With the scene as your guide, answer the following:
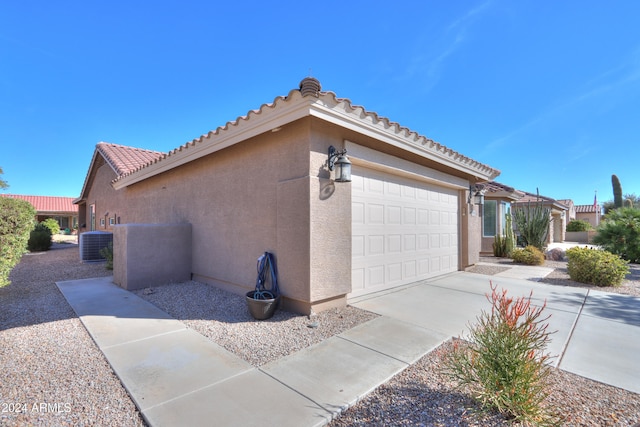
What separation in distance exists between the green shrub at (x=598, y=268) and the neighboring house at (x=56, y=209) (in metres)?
44.1

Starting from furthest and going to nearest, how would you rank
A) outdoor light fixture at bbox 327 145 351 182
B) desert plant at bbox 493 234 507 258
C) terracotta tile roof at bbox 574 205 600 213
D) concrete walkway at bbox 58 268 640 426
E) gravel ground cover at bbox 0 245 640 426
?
terracotta tile roof at bbox 574 205 600 213 < desert plant at bbox 493 234 507 258 < outdoor light fixture at bbox 327 145 351 182 < concrete walkway at bbox 58 268 640 426 < gravel ground cover at bbox 0 245 640 426

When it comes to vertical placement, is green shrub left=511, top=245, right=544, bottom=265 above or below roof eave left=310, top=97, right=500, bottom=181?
below

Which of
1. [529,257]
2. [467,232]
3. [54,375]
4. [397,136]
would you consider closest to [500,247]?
[529,257]

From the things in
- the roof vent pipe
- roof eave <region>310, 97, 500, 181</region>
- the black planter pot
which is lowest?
the black planter pot

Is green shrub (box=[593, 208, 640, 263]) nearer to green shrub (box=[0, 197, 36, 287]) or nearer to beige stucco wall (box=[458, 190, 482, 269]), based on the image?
beige stucco wall (box=[458, 190, 482, 269])

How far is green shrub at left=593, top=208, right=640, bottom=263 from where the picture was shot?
35.2ft

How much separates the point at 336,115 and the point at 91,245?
12.2 m

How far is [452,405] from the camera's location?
239 centimetres

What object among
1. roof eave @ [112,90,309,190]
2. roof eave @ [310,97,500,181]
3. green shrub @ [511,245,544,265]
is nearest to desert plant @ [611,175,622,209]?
green shrub @ [511,245,544,265]

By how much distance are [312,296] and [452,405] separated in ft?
8.32

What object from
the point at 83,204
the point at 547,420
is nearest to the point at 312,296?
the point at 547,420

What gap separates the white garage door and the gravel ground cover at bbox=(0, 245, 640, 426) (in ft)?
4.06

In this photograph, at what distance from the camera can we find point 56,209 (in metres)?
32.9

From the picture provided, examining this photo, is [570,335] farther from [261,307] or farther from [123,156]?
[123,156]
